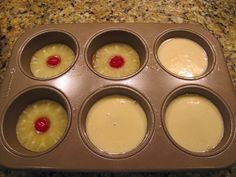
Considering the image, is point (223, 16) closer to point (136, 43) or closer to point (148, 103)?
point (136, 43)

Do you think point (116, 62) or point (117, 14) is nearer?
point (116, 62)

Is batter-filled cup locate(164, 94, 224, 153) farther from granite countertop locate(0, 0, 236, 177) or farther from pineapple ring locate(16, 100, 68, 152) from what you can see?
pineapple ring locate(16, 100, 68, 152)

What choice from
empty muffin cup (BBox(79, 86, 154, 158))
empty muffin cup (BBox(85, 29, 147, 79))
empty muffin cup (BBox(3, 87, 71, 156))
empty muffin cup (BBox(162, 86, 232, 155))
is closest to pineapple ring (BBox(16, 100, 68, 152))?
empty muffin cup (BBox(3, 87, 71, 156))

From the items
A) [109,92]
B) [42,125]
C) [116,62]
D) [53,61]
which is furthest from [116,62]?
[42,125]

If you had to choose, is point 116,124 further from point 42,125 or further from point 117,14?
point 117,14

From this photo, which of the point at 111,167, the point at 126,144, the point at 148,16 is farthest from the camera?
the point at 148,16

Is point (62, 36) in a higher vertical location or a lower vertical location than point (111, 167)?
higher

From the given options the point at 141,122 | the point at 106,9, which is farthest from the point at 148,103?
the point at 106,9
